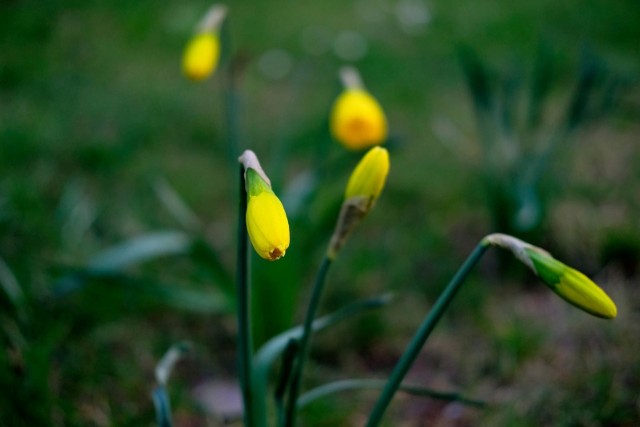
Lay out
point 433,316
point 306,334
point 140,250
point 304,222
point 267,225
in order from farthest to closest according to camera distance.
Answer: point 304,222 < point 140,250 < point 306,334 < point 433,316 < point 267,225

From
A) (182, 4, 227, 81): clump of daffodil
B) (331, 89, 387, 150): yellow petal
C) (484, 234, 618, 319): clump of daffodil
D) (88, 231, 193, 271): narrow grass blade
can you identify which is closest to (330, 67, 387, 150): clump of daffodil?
(331, 89, 387, 150): yellow petal

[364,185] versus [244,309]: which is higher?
[364,185]

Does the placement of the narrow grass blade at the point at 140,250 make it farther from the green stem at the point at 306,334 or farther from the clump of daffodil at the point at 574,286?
the clump of daffodil at the point at 574,286

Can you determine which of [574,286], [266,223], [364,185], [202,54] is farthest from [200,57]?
[574,286]

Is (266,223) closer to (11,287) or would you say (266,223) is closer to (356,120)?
(356,120)

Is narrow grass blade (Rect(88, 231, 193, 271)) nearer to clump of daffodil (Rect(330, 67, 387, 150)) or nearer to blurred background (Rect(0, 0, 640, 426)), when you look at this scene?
blurred background (Rect(0, 0, 640, 426))

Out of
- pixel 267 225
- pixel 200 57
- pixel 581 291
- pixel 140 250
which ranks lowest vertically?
pixel 140 250

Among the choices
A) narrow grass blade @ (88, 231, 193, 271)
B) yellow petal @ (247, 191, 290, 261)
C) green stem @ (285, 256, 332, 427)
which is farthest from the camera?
narrow grass blade @ (88, 231, 193, 271)

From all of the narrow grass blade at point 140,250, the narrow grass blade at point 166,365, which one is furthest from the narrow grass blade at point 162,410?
the narrow grass blade at point 140,250
